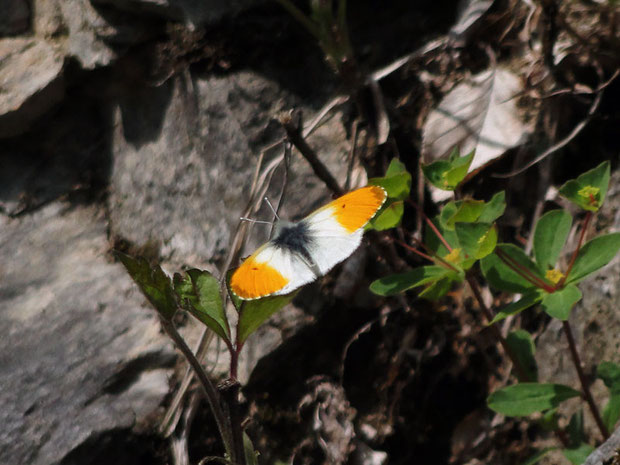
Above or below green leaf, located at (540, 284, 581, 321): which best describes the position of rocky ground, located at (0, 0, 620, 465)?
above

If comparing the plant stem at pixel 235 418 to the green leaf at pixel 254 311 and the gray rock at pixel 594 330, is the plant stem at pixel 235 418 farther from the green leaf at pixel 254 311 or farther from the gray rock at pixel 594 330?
the gray rock at pixel 594 330

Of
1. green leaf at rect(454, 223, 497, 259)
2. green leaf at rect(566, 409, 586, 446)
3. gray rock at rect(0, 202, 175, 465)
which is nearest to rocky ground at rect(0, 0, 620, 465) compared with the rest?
gray rock at rect(0, 202, 175, 465)

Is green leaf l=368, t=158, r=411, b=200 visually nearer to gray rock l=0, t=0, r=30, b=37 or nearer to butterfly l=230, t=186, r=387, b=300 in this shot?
butterfly l=230, t=186, r=387, b=300

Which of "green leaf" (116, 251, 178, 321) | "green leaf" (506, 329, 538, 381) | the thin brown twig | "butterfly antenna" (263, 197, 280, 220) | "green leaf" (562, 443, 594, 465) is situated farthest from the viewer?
the thin brown twig

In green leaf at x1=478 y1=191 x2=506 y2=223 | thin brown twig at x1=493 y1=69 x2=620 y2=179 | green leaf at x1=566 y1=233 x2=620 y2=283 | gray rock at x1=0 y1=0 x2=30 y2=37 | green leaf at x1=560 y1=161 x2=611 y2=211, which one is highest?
gray rock at x1=0 y1=0 x2=30 y2=37

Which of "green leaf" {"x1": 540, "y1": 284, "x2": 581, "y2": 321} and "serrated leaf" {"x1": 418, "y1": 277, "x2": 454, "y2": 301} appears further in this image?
"serrated leaf" {"x1": 418, "y1": 277, "x2": 454, "y2": 301}

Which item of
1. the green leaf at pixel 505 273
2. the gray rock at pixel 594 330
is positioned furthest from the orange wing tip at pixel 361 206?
the gray rock at pixel 594 330
